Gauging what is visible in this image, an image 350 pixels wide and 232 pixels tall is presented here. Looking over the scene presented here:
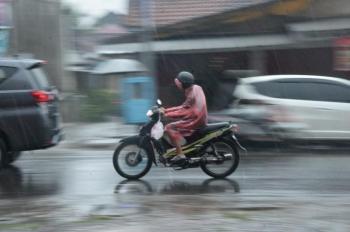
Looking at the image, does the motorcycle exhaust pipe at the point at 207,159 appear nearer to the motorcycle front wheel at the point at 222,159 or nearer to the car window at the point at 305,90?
the motorcycle front wheel at the point at 222,159

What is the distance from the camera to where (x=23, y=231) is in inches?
262

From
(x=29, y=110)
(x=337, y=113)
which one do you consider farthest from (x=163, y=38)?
(x=29, y=110)

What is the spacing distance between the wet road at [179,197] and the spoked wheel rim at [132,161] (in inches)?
7.4

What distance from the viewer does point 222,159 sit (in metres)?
10.1

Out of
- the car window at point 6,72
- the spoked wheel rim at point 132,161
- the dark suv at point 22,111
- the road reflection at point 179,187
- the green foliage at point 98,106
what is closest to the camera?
the road reflection at point 179,187

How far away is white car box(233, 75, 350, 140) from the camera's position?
13.2 meters

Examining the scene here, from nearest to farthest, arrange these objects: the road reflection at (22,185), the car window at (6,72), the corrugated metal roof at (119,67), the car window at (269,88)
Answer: the road reflection at (22,185) < the car window at (6,72) < the car window at (269,88) < the corrugated metal roof at (119,67)

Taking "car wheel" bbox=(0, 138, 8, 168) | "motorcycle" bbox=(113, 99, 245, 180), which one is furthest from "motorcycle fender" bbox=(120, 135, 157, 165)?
"car wheel" bbox=(0, 138, 8, 168)

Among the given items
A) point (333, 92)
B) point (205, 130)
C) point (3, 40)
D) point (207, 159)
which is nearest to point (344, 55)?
point (333, 92)

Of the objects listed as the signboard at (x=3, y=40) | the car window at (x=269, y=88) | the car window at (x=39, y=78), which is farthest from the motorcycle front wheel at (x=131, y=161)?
the signboard at (x=3, y=40)

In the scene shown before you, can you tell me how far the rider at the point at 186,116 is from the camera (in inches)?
394

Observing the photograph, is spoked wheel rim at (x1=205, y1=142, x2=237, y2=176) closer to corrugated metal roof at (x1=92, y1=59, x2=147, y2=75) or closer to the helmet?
the helmet

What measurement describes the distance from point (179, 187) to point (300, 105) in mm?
4652

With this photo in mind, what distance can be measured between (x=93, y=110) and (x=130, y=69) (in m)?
3.45
